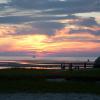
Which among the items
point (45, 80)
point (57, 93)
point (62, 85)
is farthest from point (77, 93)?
point (45, 80)

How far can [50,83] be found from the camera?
27484 millimetres

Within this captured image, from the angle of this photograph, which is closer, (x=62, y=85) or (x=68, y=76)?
(x=62, y=85)

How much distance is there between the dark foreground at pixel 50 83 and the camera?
81.0 ft

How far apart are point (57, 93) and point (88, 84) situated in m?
4.14

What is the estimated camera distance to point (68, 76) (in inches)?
1185

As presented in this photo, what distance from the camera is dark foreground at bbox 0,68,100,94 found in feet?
81.0
